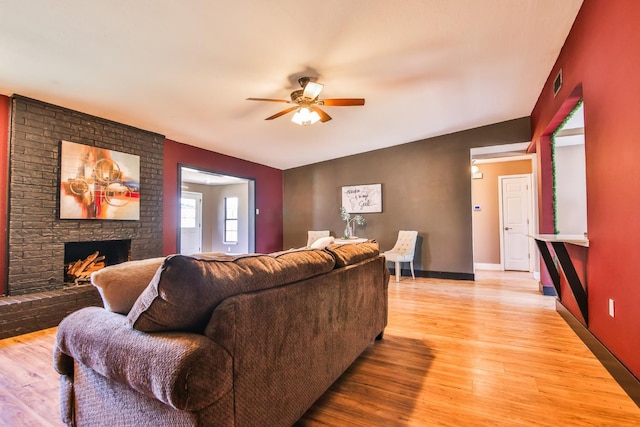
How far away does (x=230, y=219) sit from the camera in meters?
9.09

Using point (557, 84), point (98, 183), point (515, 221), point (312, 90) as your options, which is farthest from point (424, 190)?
point (98, 183)

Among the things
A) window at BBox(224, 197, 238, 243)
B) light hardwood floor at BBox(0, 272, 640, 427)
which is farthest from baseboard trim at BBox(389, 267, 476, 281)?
window at BBox(224, 197, 238, 243)

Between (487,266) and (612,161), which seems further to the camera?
(487,266)

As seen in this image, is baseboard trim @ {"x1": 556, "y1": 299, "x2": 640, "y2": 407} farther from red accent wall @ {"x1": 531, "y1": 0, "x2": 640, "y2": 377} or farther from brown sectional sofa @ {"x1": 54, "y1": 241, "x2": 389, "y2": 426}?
brown sectional sofa @ {"x1": 54, "y1": 241, "x2": 389, "y2": 426}

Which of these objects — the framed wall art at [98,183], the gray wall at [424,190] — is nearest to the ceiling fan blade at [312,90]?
the framed wall art at [98,183]

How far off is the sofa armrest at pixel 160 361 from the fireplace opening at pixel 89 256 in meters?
3.00

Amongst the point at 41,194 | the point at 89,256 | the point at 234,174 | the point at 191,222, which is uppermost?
the point at 234,174

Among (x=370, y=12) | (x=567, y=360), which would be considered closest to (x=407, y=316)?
(x=567, y=360)

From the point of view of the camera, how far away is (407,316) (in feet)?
11.0

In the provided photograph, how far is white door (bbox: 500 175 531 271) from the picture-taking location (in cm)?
625

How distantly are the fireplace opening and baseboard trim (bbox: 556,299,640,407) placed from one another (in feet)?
15.9

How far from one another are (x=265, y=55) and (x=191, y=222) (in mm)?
7135

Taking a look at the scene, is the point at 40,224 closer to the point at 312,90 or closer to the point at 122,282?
the point at 122,282

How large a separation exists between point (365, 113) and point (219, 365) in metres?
3.91
